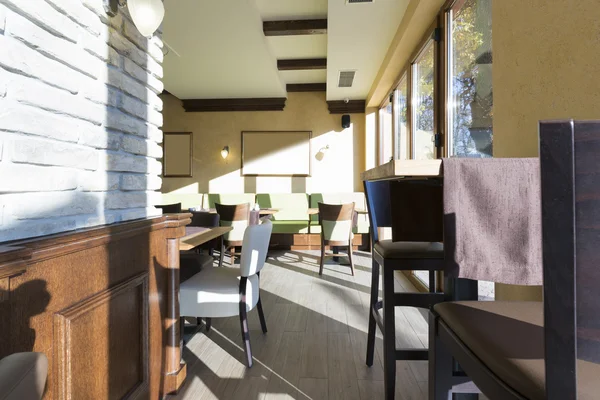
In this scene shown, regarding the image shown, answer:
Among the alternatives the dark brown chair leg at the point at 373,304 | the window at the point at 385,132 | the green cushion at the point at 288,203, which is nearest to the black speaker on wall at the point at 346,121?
the window at the point at 385,132

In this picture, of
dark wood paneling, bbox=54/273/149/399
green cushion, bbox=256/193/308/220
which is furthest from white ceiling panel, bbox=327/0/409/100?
dark wood paneling, bbox=54/273/149/399

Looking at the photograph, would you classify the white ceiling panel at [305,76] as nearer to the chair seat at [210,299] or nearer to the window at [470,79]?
the window at [470,79]

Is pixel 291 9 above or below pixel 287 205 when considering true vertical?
above

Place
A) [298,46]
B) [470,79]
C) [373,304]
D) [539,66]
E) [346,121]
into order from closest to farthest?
[539,66] < [373,304] < [470,79] < [298,46] < [346,121]

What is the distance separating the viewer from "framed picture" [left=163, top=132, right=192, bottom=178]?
6.91 meters

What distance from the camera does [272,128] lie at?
6820 millimetres

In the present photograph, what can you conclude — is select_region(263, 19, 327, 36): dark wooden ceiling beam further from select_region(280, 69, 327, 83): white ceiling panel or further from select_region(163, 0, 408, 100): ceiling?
select_region(280, 69, 327, 83): white ceiling panel

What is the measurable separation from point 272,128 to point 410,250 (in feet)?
18.5

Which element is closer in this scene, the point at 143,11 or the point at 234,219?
the point at 143,11

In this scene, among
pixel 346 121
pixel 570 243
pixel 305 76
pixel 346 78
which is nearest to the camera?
pixel 570 243

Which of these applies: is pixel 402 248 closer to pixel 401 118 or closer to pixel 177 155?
pixel 401 118

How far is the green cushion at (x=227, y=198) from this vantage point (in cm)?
667

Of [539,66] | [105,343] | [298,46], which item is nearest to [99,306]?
[105,343]

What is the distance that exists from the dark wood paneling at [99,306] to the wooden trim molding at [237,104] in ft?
17.5
